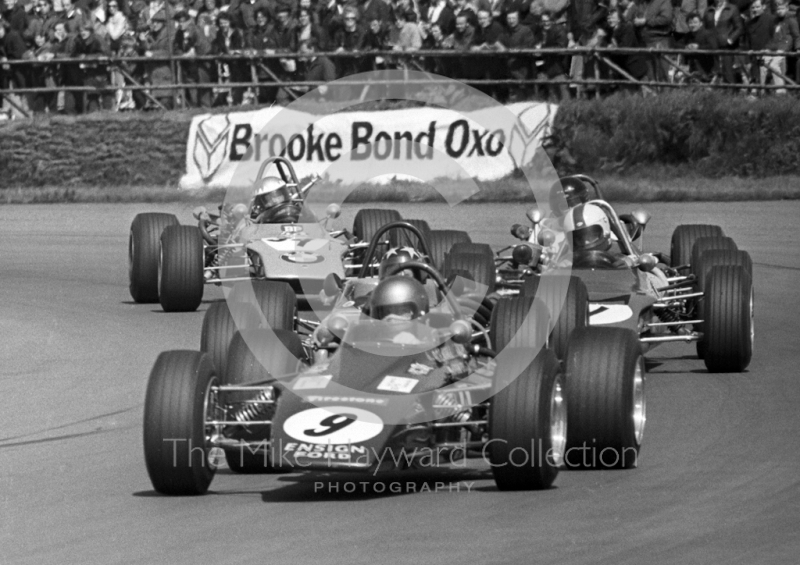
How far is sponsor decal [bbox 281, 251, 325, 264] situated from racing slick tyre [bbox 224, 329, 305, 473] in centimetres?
578

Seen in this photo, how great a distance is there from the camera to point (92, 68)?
2736 centimetres

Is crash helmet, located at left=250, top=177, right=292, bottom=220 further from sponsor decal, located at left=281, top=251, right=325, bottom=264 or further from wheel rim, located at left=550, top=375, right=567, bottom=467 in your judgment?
wheel rim, located at left=550, top=375, right=567, bottom=467

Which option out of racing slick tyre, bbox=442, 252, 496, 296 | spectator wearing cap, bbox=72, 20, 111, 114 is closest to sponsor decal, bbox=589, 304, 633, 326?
racing slick tyre, bbox=442, 252, 496, 296

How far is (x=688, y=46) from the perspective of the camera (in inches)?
947

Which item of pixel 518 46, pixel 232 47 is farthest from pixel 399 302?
pixel 232 47

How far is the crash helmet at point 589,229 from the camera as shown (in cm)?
1248

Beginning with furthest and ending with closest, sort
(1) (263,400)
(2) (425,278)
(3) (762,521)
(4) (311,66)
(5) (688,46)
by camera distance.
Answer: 1. (4) (311,66)
2. (5) (688,46)
3. (2) (425,278)
4. (1) (263,400)
5. (3) (762,521)

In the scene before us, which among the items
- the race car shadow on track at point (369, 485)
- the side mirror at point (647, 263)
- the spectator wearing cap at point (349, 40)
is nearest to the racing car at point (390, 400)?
the race car shadow on track at point (369, 485)

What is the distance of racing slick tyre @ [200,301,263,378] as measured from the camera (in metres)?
10.0

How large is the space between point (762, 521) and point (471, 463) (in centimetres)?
189

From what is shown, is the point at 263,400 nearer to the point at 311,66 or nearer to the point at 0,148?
the point at 311,66

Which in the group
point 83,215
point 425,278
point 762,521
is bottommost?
point 83,215

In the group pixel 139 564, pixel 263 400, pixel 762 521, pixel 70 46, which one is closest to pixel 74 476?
pixel 263 400

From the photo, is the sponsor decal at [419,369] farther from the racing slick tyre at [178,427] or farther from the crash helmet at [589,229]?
the crash helmet at [589,229]
